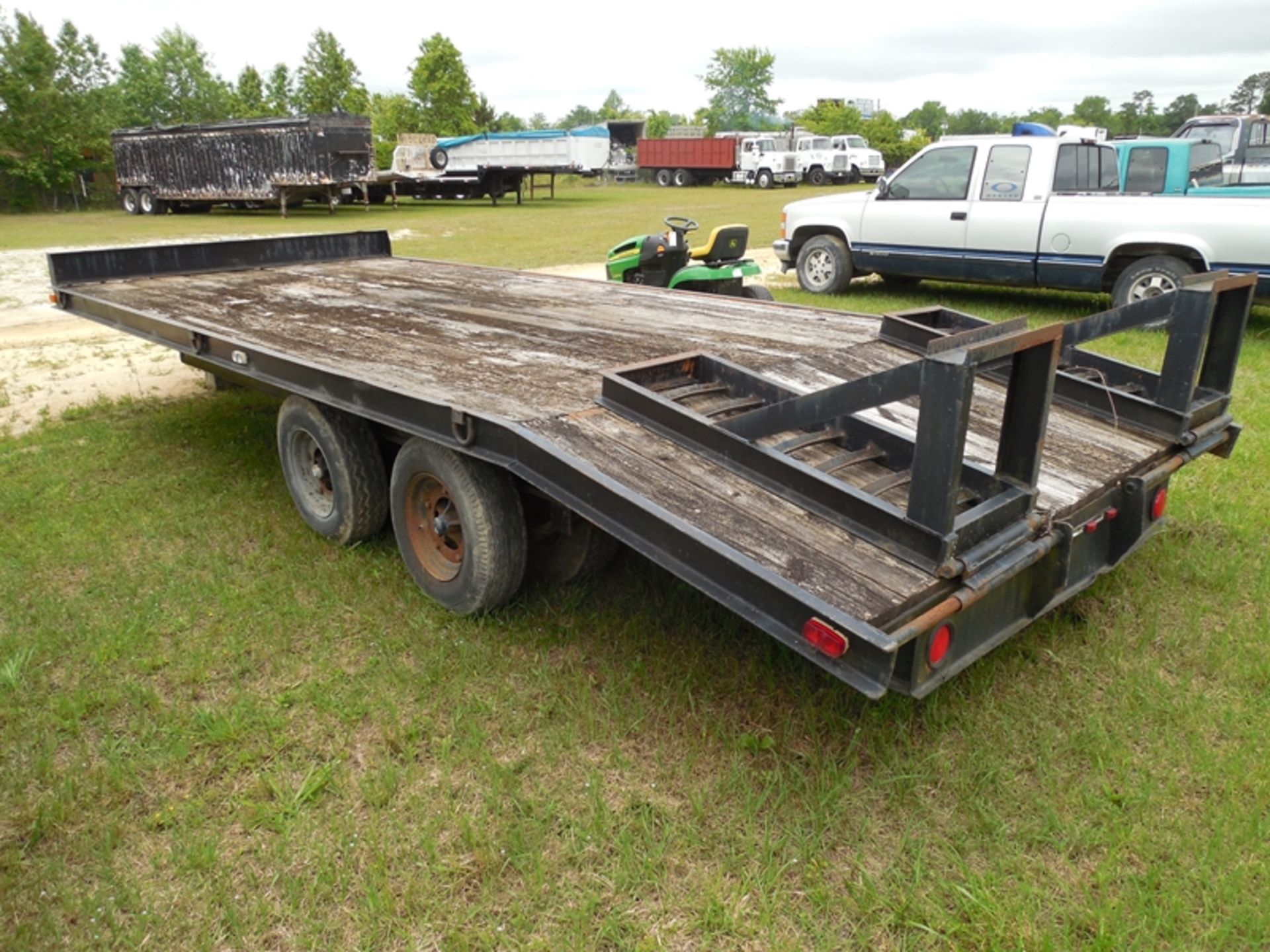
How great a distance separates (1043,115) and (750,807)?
119151 mm

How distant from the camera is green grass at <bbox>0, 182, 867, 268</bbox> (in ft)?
57.2

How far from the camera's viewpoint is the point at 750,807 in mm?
2756

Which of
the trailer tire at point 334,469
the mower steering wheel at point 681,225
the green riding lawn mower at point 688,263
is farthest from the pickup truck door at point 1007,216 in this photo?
the trailer tire at point 334,469

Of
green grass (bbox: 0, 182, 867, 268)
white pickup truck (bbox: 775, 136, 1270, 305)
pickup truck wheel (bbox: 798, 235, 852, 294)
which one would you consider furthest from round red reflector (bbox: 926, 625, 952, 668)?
green grass (bbox: 0, 182, 867, 268)

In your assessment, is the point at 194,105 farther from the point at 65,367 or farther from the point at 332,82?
the point at 65,367

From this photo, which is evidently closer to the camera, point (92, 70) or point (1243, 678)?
point (1243, 678)

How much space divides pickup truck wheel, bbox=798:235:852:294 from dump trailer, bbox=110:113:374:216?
55.6 feet

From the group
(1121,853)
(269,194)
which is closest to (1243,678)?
(1121,853)

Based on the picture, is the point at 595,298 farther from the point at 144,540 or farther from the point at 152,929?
the point at 152,929

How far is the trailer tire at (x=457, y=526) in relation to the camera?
3.47 metres

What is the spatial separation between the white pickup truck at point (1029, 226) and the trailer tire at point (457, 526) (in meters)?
7.17

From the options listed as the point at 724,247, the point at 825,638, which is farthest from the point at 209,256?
the point at 825,638

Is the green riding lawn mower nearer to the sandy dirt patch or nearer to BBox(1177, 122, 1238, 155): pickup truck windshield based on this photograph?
the sandy dirt patch

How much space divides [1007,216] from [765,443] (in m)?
7.53
